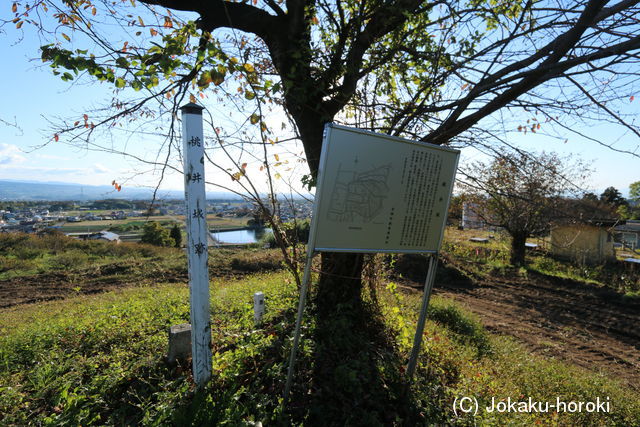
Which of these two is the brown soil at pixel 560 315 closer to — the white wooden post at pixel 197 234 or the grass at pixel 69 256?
the white wooden post at pixel 197 234

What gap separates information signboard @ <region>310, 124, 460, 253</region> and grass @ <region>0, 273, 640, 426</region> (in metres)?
1.35

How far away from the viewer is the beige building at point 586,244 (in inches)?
559

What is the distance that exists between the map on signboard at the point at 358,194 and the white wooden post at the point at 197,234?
113 cm

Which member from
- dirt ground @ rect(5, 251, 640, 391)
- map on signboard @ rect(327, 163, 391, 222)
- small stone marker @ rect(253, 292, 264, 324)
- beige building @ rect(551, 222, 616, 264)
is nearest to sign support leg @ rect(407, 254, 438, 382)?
map on signboard @ rect(327, 163, 391, 222)

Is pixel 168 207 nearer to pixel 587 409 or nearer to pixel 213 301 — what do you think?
pixel 213 301

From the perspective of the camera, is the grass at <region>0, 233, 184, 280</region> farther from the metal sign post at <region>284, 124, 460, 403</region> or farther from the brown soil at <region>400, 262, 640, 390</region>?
the brown soil at <region>400, 262, 640, 390</region>

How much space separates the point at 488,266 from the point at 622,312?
507 cm

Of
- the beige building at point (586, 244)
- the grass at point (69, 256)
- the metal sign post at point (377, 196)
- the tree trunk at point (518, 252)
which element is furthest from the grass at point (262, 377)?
the beige building at point (586, 244)

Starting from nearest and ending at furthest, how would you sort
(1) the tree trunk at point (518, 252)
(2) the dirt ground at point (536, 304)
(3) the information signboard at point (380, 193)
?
(3) the information signboard at point (380, 193)
(2) the dirt ground at point (536, 304)
(1) the tree trunk at point (518, 252)

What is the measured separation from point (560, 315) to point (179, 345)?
394 inches

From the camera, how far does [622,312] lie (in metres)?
9.07

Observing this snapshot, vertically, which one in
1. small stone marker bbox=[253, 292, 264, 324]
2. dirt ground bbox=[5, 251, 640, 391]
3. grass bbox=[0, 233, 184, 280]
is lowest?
grass bbox=[0, 233, 184, 280]

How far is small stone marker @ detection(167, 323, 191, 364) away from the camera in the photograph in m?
3.19

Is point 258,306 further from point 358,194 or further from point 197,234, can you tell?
point 358,194
